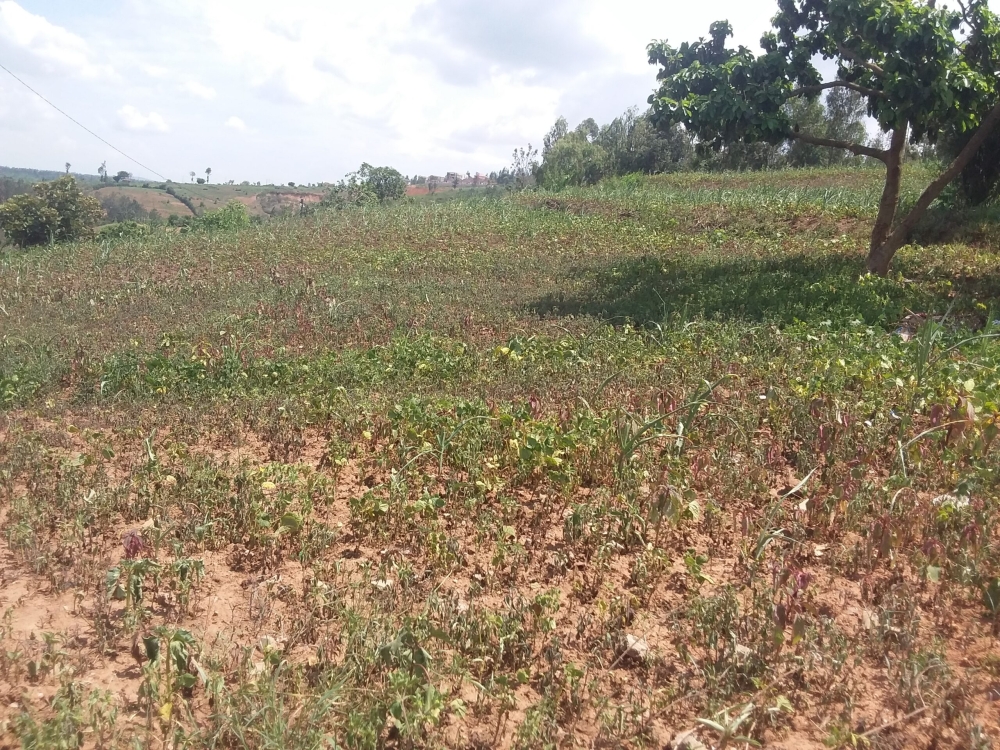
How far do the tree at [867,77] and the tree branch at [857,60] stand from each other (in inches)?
0.7

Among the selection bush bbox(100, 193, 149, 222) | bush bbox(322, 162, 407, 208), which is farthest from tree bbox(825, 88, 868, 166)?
bush bbox(100, 193, 149, 222)

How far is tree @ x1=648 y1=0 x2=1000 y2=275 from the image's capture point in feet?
28.2

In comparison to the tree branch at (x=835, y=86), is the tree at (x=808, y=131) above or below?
above

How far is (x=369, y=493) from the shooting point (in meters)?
3.75

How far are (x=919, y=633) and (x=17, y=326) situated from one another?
1039cm

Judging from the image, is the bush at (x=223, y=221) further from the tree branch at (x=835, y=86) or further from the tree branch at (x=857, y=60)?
the tree branch at (x=857, y=60)

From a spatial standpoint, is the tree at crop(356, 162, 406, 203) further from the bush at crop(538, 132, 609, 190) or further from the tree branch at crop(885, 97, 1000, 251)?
the tree branch at crop(885, 97, 1000, 251)

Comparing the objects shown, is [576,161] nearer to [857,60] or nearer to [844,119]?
[844,119]

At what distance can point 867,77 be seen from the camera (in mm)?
9906

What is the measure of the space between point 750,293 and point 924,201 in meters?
2.85

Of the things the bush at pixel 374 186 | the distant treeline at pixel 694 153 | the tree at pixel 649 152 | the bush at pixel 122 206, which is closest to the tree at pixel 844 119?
the distant treeline at pixel 694 153

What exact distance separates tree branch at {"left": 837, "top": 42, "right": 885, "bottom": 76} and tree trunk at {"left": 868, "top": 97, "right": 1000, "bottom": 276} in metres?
1.44

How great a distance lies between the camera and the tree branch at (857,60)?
9.25 metres

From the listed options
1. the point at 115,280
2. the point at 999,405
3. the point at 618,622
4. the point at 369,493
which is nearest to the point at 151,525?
the point at 369,493
